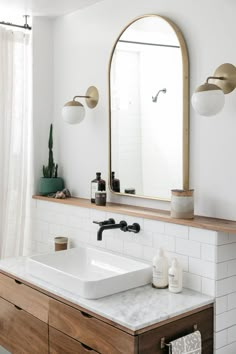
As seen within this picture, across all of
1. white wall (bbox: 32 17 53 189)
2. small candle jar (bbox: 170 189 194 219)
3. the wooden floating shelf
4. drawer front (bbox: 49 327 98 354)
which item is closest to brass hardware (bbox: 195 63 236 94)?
small candle jar (bbox: 170 189 194 219)

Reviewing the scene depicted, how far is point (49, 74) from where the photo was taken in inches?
136

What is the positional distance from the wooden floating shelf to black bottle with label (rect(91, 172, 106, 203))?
0.08m

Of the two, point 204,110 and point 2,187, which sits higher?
point 204,110

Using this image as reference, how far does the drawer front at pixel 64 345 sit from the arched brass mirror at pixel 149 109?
0.92 metres

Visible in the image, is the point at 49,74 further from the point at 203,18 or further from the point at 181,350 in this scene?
the point at 181,350

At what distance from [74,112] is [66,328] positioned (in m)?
1.40

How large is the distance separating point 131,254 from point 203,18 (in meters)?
1.36

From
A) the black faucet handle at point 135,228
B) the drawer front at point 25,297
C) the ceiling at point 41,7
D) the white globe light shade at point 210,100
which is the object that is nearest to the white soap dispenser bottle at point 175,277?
the black faucet handle at point 135,228

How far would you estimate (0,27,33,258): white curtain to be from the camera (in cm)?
329

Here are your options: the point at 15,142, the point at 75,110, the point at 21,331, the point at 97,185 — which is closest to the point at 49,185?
the point at 15,142

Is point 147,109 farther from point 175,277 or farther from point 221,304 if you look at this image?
point 221,304

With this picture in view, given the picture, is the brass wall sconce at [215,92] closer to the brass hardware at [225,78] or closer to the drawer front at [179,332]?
the brass hardware at [225,78]

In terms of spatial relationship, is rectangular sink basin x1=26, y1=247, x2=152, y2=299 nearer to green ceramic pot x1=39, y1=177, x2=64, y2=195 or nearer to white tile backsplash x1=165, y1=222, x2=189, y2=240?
white tile backsplash x1=165, y1=222, x2=189, y2=240

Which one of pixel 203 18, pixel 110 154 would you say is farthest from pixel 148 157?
pixel 203 18
